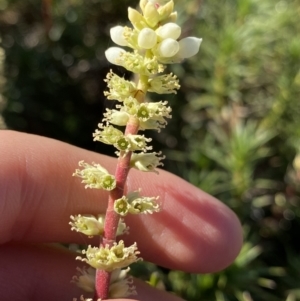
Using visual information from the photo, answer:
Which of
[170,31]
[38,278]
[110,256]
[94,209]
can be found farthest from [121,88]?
[38,278]

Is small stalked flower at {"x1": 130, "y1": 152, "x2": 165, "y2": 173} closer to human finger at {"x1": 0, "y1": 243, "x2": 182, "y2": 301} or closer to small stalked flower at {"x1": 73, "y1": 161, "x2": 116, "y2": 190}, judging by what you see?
small stalked flower at {"x1": 73, "y1": 161, "x2": 116, "y2": 190}

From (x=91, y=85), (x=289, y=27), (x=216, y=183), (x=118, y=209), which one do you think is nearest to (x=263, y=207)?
(x=216, y=183)

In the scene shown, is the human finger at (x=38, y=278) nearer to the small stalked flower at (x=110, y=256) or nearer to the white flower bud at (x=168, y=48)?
the small stalked flower at (x=110, y=256)

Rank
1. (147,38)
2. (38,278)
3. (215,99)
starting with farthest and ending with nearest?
(215,99), (38,278), (147,38)

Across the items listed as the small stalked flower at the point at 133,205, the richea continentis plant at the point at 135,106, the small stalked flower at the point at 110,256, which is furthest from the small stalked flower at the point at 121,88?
the small stalked flower at the point at 110,256

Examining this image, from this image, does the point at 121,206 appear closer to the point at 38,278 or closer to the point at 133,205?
the point at 133,205

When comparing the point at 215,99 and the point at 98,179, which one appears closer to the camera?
the point at 98,179

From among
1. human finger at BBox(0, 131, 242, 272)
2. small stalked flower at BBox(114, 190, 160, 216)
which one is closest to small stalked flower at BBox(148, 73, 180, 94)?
small stalked flower at BBox(114, 190, 160, 216)
